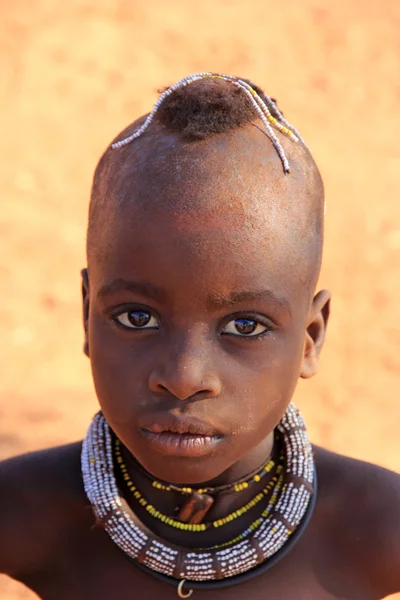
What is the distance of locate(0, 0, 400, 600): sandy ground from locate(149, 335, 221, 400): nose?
244 centimetres

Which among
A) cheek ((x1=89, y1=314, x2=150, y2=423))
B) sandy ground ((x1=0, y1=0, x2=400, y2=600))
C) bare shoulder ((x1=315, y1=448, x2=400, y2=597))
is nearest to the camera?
cheek ((x1=89, y1=314, x2=150, y2=423))

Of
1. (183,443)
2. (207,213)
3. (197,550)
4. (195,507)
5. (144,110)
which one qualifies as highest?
(144,110)

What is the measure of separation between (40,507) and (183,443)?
80 cm

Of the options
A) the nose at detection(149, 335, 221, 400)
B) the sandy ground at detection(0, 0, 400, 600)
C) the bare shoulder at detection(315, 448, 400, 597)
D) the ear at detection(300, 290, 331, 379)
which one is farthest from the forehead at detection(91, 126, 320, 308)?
the sandy ground at detection(0, 0, 400, 600)

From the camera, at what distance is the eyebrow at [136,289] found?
197cm

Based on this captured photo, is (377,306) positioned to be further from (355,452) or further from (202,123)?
(202,123)

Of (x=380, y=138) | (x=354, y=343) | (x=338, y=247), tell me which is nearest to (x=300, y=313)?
(x=354, y=343)

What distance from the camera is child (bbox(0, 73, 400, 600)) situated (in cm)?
198

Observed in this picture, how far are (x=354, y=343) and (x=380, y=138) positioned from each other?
129 inches

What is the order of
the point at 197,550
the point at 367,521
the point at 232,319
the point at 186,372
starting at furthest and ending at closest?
the point at 367,521 → the point at 197,550 → the point at 232,319 → the point at 186,372

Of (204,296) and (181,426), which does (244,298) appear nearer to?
(204,296)

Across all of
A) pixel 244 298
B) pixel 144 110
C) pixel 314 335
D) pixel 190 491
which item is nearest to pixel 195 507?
pixel 190 491

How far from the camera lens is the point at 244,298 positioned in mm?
1998

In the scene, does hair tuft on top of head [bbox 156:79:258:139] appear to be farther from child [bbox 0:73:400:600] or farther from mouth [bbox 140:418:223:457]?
mouth [bbox 140:418:223:457]
